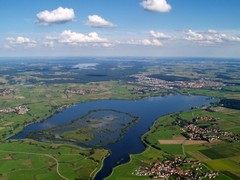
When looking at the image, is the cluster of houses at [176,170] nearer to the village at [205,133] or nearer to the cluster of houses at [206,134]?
the cluster of houses at [206,134]

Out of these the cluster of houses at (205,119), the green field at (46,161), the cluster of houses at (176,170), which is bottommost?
the green field at (46,161)

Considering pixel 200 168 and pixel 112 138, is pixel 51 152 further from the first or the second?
pixel 200 168

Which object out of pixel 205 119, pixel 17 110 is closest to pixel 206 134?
pixel 205 119

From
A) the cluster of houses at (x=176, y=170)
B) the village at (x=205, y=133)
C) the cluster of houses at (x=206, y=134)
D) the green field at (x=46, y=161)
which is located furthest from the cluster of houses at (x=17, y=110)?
the cluster of houses at (x=176, y=170)

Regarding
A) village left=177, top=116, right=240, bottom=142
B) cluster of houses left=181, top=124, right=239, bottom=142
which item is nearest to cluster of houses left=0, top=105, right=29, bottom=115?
village left=177, top=116, right=240, bottom=142

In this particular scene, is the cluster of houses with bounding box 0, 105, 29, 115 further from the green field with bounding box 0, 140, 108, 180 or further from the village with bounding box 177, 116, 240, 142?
the village with bounding box 177, 116, 240, 142

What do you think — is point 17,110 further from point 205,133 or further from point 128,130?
point 205,133
